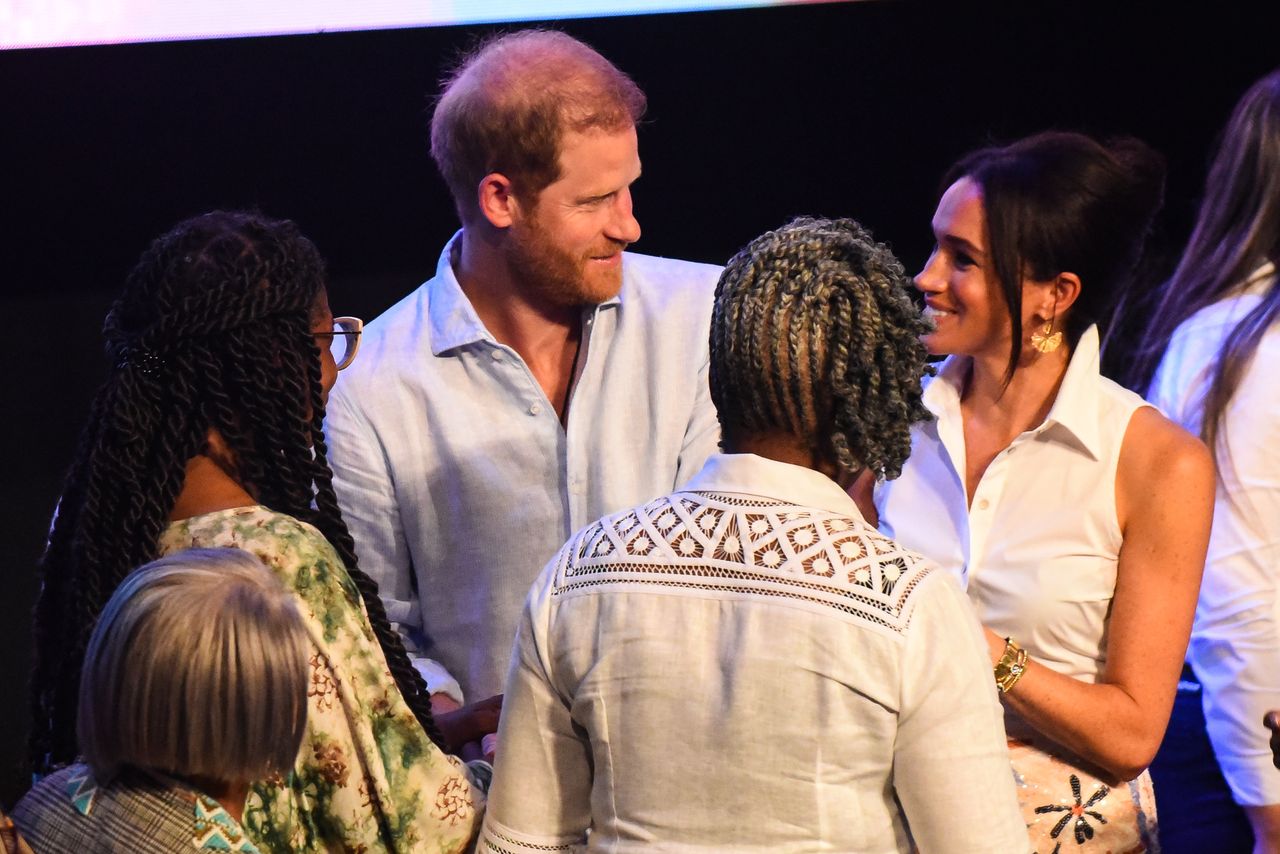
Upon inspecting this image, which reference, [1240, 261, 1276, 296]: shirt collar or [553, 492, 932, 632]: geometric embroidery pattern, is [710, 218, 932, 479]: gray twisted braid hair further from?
[1240, 261, 1276, 296]: shirt collar

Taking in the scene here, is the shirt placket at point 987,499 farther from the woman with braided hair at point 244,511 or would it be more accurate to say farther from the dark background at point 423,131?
the dark background at point 423,131

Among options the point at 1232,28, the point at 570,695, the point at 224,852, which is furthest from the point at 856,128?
the point at 224,852

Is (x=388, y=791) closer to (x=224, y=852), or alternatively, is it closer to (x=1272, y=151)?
(x=224, y=852)

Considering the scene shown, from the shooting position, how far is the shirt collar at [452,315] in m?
2.42

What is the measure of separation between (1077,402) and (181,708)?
4.22 ft

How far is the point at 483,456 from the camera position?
2395 millimetres

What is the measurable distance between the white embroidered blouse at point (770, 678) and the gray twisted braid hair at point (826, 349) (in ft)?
0.18

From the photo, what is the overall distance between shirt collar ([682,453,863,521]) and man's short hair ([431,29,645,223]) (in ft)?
3.46

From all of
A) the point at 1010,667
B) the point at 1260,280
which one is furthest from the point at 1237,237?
the point at 1010,667

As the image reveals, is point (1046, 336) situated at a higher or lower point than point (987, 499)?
higher

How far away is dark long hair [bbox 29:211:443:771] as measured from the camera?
1639 mm

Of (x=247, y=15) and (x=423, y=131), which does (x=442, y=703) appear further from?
(x=247, y=15)

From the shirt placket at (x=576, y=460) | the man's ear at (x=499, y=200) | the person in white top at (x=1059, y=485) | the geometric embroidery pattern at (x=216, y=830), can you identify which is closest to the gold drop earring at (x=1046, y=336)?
the person in white top at (x=1059, y=485)

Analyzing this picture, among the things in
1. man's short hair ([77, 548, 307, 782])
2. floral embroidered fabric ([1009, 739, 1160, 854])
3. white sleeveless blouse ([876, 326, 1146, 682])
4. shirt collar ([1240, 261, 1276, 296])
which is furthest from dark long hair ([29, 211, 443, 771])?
shirt collar ([1240, 261, 1276, 296])
